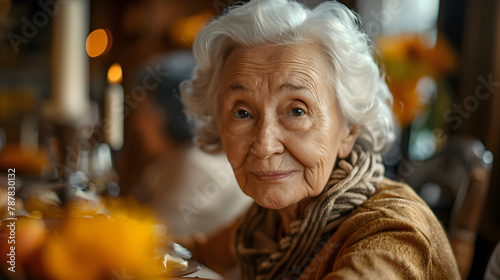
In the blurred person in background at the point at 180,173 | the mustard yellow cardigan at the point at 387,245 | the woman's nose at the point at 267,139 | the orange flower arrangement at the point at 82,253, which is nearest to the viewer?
the orange flower arrangement at the point at 82,253

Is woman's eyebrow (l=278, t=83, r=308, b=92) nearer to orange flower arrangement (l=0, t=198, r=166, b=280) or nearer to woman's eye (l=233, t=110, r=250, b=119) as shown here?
woman's eye (l=233, t=110, r=250, b=119)

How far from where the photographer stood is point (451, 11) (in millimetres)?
2320

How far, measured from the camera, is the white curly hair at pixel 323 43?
83cm

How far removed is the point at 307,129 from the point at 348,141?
149 millimetres

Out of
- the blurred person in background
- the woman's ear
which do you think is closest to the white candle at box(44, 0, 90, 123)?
the blurred person in background

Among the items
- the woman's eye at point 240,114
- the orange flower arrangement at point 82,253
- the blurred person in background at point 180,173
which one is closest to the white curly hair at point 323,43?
the woman's eye at point 240,114

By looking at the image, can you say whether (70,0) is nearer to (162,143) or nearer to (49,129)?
(49,129)

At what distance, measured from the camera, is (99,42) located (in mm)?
4773

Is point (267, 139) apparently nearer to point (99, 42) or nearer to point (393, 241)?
point (393, 241)

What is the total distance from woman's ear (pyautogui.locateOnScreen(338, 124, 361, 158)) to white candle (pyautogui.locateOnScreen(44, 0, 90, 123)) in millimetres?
3629

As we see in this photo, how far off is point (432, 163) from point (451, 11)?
1074 mm

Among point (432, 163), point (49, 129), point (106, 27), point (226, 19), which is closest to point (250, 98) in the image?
point (226, 19)

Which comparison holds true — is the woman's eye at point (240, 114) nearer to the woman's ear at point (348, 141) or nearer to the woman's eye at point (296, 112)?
the woman's eye at point (296, 112)

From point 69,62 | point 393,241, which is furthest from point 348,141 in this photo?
point 69,62
